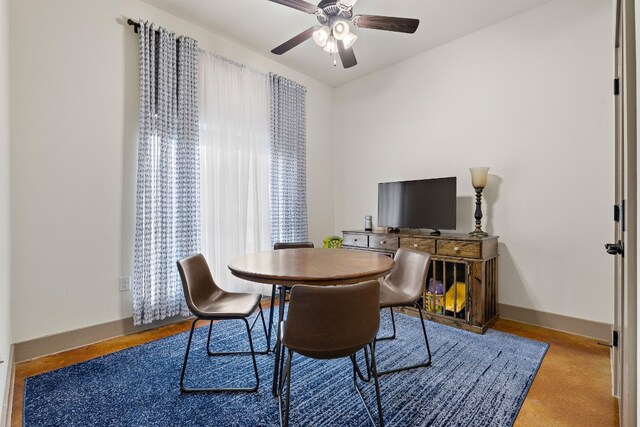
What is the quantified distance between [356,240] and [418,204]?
2.77 ft

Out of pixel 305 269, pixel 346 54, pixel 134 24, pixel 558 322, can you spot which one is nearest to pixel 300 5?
pixel 346 54

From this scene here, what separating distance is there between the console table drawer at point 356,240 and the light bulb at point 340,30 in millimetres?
2077

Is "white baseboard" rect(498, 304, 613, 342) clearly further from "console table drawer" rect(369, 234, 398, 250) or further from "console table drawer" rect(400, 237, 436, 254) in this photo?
"console table drawer" rect(369, 234, 398, 250)

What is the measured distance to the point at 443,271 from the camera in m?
2.88

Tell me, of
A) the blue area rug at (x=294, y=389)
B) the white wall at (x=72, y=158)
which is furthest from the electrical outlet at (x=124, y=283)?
the blue area rug at (x=294, y=389)

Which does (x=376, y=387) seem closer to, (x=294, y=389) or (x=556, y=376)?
(x=294, y=389)

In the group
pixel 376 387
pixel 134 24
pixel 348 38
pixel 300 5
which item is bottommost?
pixel 376 387

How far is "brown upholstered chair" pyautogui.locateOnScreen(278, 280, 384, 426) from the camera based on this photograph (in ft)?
4.19

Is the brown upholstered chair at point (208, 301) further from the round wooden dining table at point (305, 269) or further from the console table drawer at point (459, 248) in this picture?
the console table drawer at point (459, 248)

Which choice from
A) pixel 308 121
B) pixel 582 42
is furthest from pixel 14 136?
pixel 582 42

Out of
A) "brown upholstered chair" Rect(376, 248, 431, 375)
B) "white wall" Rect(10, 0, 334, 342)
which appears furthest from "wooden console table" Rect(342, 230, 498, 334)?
"white wall" Rect(10, 0, 334, 342)

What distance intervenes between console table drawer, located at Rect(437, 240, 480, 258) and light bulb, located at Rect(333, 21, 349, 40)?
2.02 m

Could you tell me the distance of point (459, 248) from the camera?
279 cm

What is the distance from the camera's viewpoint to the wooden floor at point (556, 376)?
1.57m
